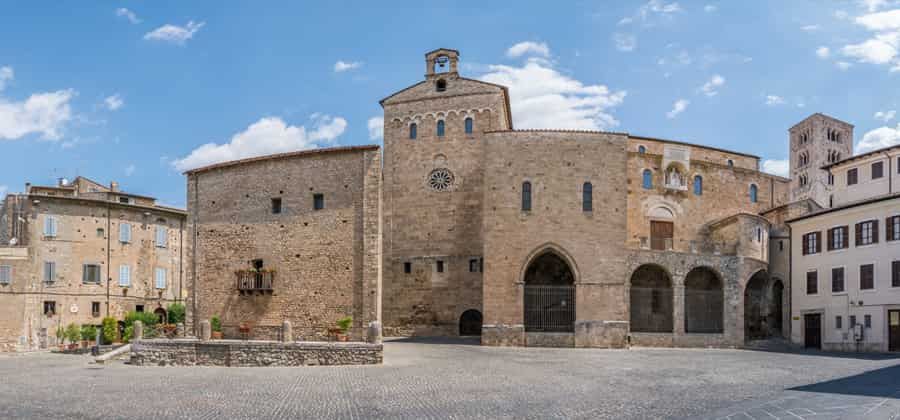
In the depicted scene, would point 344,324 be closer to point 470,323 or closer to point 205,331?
point 205,331

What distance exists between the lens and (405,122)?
134 feet

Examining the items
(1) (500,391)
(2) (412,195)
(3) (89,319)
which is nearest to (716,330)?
(2) (412,195)

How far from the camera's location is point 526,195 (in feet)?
107

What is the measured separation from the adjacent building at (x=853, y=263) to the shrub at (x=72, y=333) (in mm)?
36702

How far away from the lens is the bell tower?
75.5 meters

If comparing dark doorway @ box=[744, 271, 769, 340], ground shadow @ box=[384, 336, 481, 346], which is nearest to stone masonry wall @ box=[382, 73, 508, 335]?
ground shadow @ box=[384, 336, 481, 346]

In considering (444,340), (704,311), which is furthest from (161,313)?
(704,311)

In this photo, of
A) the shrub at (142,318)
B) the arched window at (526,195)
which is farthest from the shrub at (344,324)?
the shrub at (142,318)

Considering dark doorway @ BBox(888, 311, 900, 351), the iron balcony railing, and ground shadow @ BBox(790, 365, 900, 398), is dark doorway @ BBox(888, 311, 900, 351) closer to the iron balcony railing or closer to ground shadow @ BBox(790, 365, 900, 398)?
ground shadow @ BBox(790, 365, 900, 398)

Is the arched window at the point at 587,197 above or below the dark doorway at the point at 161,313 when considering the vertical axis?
above

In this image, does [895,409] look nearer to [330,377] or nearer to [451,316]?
[330,377]

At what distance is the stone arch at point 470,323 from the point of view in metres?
38.4

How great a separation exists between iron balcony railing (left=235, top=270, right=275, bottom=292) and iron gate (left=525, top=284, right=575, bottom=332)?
36.6 ft

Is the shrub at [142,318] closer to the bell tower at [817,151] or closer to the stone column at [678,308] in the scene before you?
the stone column at [678,308]
